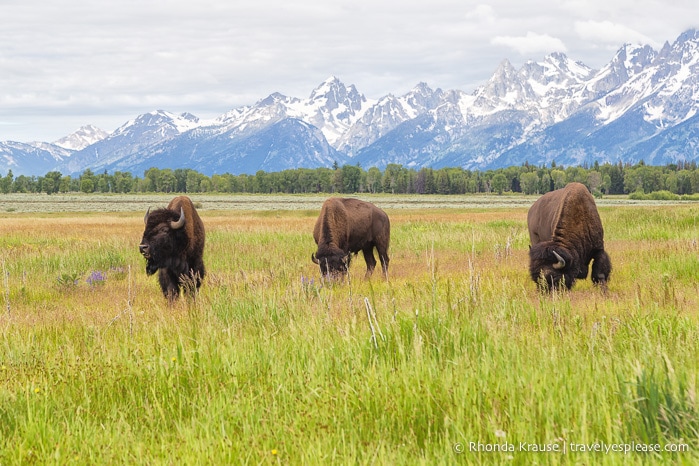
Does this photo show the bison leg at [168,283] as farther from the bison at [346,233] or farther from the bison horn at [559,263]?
the bison horn at [559,263]

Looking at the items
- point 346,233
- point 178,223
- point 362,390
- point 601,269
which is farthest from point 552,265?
point 362,390

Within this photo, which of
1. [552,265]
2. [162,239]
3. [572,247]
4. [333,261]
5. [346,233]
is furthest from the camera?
[346,233]

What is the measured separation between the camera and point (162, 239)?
1191cm

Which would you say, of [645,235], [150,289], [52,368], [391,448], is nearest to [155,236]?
[150,289]

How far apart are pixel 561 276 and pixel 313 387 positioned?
747 centimetres

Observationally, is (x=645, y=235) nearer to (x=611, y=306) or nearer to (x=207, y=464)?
(x=611, y=306)

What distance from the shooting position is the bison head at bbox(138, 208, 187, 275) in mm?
11820

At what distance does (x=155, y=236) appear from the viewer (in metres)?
11.9

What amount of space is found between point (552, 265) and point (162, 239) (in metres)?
7.55

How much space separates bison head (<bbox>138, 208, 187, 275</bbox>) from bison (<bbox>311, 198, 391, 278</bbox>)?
346 cm

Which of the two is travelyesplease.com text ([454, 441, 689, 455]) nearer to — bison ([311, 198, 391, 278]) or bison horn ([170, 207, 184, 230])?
bison horn ([170, 207, 184, 230])

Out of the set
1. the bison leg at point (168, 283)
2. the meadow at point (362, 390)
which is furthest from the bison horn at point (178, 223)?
the meadow at point (362, 390)

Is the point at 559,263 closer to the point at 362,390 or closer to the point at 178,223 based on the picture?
the point at 178,223

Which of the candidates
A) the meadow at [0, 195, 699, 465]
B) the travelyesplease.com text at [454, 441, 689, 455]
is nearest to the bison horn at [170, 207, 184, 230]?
the meadow at [0, 195, 699, 465]
